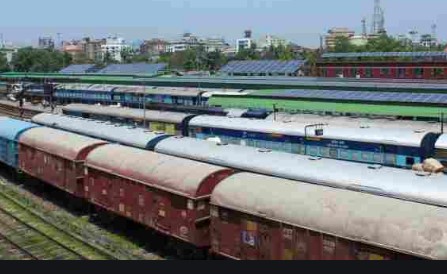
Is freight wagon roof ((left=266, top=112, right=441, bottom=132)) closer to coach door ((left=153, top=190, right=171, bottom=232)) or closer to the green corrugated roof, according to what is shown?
the green corrugated roof

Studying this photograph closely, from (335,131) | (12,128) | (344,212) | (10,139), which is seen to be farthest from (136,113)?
(344,212)

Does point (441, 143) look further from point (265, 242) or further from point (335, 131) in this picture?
point (265, 242)

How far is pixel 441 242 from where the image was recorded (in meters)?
10.3

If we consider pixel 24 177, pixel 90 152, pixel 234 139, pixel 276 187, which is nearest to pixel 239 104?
pixel 234 139

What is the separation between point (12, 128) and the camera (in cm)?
3609

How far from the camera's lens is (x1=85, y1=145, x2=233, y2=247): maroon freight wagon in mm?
17250

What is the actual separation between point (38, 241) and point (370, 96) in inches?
1223

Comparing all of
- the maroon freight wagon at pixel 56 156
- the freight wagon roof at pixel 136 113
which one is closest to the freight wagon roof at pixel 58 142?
the maroon freight wagon at pixel 56 156

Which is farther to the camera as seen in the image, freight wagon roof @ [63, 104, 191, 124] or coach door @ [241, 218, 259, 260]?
freight wagon roof @ [63, 104, 191, 124]

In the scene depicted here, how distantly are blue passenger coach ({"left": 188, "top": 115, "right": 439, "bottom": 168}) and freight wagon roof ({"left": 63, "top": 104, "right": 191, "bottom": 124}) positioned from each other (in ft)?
19.8

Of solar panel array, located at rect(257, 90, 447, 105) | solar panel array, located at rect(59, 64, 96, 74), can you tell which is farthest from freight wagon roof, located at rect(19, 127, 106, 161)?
solar panel array, located at rect(59, 64, 96, 74)

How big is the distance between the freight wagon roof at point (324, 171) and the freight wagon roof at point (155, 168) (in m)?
1.86

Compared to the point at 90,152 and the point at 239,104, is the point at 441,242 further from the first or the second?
the point at 239,104

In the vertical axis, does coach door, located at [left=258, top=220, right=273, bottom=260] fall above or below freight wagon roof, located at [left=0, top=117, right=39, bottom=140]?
below
